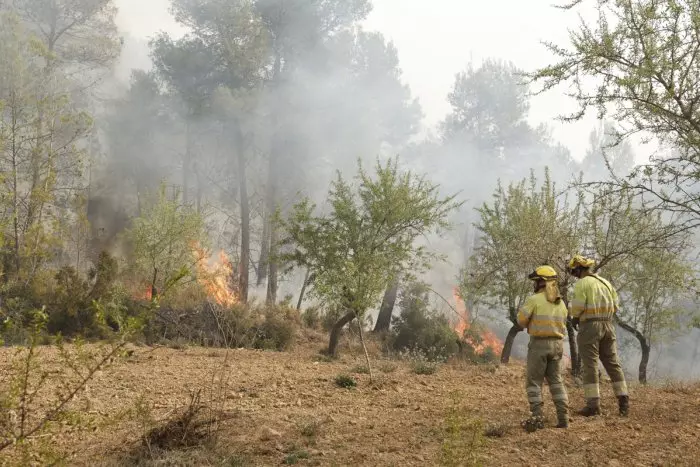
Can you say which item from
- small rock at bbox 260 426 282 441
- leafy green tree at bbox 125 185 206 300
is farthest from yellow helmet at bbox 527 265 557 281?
leafy green tree at bbox 125 185 206 300

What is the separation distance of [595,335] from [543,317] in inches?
39.9

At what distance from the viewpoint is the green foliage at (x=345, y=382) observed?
9.84m

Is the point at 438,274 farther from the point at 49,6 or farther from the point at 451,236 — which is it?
the point at 49,6

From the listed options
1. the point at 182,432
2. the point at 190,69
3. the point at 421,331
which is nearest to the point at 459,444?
the point at 182,432

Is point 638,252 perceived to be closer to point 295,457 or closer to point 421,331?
point 295,457

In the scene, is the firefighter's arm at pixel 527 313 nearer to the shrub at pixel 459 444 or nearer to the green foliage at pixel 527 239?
the shrub at pixel 459 444

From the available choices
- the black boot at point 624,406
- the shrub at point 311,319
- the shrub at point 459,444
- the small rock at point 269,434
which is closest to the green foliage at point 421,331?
the shrub at point 311,319

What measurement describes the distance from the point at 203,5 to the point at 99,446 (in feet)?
86.2

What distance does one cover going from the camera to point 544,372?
6.84m

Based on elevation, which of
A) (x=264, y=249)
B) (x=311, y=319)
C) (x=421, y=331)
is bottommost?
(x=421, y=331)

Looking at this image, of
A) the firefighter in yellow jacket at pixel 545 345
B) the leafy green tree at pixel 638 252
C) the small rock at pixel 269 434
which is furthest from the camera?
the leafy green tree at pixel 638 252

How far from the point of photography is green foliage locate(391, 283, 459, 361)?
69.8 ft

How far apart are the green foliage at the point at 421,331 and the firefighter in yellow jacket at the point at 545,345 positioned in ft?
44.1

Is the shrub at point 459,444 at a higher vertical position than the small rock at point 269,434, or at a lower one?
higher
